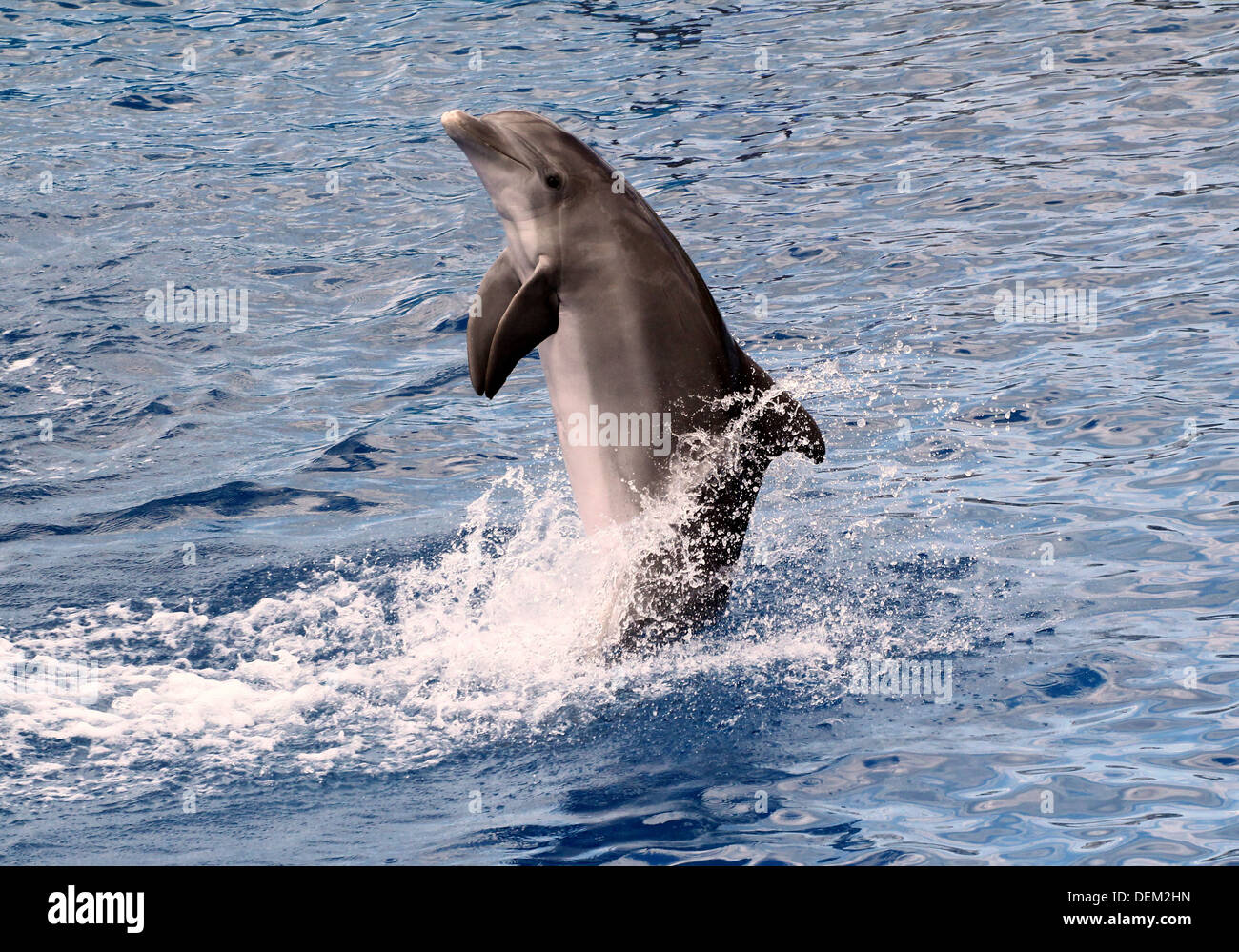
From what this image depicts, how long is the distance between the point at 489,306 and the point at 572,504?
223cm

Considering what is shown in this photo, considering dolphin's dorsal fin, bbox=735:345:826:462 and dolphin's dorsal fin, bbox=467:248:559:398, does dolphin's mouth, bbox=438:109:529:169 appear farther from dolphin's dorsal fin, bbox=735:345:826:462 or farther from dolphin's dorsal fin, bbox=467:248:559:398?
dolphin's dorsal fin, bbox=735:345:826:462

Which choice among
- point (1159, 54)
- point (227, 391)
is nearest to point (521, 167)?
point (227, 391)

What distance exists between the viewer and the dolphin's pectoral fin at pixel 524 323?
650 cm

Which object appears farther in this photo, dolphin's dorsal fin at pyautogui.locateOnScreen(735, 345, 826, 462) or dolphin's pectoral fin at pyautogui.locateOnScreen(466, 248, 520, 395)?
dolphin's pectoral fin at pyautogui.locateOnScreen(466, 248, 520, 395)

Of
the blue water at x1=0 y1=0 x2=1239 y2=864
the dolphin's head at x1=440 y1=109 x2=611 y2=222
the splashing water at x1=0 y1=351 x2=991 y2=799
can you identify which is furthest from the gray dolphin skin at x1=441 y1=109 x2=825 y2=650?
the blue water at x1=0 y1=0 x2=1239 y2=864

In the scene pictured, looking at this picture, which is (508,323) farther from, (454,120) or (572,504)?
(572,504)

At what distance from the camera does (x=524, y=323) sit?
653 cm

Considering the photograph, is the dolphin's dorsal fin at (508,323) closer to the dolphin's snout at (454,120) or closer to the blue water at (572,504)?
the dolphin's snout at (454,120)

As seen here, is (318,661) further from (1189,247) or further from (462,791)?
(1189,247)

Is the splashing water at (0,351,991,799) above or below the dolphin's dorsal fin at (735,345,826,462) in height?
below

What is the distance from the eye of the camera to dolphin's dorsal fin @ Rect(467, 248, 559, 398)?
6512 millimetres

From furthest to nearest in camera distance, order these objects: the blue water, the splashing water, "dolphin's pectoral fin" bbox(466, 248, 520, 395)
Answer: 1. "dolphin's pectoral fin" bbox(466, 248, 520, 395)
2. the splashing water
3. the blue water

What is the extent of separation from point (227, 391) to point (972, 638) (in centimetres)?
673

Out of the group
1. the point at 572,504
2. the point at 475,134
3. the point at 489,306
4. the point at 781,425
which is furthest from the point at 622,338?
the point at 572,504
